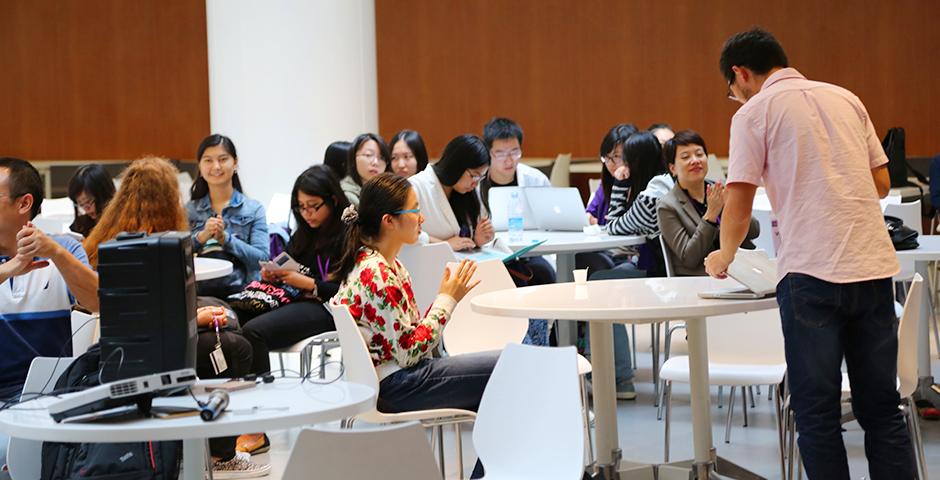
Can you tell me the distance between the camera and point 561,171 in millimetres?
11883

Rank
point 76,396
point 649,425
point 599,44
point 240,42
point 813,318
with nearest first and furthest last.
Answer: point 76,396 < point 813,318 < point 649,425 < point 240,42 < point 599,44

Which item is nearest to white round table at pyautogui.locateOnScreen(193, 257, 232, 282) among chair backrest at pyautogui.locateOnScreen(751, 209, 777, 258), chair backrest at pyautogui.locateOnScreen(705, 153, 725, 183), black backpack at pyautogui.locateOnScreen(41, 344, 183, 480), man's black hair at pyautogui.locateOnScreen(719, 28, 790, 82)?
black backpack at pyautogui.locateOnScreen(41, 344, 183, 480)

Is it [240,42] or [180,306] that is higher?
[240,42]

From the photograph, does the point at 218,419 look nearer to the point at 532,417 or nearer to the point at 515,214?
the point at 532,417

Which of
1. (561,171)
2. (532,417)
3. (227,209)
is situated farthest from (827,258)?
(561,171)

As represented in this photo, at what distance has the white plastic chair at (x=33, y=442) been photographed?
3.30 m

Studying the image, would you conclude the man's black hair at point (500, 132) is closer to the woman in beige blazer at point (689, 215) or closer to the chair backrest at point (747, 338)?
the woman in beige blazer at point (689, 215)

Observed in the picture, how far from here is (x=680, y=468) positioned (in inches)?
158

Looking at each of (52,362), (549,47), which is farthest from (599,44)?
(52,362)

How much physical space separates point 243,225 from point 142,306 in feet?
10.00

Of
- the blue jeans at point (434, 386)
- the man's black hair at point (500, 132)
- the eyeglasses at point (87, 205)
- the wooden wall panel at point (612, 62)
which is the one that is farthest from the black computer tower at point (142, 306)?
the wooden wall panel at point (612, 62)

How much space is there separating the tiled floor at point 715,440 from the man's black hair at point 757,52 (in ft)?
5.63

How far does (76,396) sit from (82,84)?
11.3m

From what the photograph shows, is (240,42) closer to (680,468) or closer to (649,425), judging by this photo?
(649,425)
